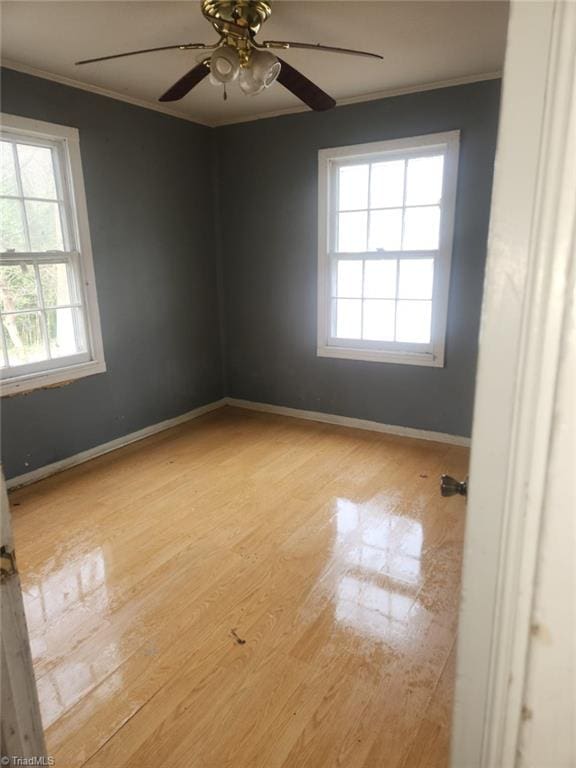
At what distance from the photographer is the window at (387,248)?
334 centimetres

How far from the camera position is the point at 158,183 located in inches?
144

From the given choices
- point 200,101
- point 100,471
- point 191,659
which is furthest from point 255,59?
point 100,471

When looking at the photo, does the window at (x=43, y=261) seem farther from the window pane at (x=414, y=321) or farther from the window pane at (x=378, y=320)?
the window pane at (x=414, y=321)

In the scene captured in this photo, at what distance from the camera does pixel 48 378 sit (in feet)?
10.2

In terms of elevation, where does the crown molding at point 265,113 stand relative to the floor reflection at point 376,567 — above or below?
above

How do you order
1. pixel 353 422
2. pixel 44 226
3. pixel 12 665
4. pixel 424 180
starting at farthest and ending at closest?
pixel 353 422 < pixel 424 180 < pixel 44 226 < pixel 12 665

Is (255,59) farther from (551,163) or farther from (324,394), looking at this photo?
(324,394)

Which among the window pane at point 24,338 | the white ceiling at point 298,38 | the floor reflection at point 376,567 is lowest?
the floor reflection at point 376,567

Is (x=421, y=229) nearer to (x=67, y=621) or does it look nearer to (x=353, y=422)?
(x=353, y=422)

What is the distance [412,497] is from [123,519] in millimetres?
1689

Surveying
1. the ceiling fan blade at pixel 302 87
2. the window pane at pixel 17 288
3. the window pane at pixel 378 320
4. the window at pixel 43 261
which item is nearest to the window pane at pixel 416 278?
the window pane at pixel 378 320

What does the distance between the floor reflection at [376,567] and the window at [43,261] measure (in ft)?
6.94

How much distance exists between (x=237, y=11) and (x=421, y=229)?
1974mm

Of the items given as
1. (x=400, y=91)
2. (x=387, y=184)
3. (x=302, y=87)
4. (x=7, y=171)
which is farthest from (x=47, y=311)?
(x=400, y=91)
